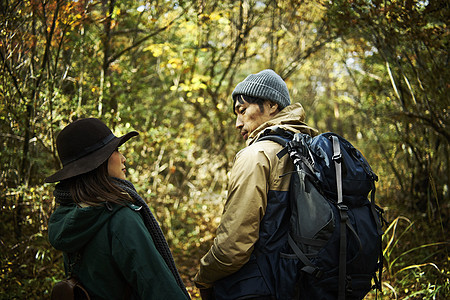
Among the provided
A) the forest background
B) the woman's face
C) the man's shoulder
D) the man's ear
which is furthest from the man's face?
the forest background

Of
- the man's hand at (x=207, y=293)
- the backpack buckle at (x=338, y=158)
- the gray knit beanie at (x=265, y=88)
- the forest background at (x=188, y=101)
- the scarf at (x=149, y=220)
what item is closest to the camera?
the scarf at (x=149, y=220)

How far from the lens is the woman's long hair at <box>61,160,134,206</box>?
1756 millimetres

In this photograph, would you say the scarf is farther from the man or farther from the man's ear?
the man's ear

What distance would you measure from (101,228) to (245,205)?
717mm

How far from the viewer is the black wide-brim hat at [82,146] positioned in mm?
1819

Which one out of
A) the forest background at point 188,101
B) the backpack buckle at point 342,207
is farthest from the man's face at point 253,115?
the forest background at point 188,101

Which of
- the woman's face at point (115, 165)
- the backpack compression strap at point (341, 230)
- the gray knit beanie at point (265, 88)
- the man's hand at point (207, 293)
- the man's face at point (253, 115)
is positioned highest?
the gray knit beanie at point (265, 88)

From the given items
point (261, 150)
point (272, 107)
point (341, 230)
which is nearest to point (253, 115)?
point (272, 107)

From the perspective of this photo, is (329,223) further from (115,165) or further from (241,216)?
(115,165)

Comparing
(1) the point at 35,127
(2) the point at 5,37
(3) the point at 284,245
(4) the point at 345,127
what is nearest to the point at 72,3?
(2) the point at 5,37

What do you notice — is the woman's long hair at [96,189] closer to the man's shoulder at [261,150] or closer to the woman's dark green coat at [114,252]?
the woman's dark green coat at [114,252]

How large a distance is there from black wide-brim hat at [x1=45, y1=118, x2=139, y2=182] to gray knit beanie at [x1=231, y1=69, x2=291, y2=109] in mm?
938

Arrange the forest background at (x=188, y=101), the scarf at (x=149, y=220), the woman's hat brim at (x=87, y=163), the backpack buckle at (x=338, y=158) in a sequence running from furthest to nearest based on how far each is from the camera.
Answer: the forest background at (x=188, y=101) < the backpack buckle at (x=338, y=158) < the scarf at (x=149, y=220) < the woman's hat brim at (x=87, y=163)

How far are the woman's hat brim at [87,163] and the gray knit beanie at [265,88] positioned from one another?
95cm
